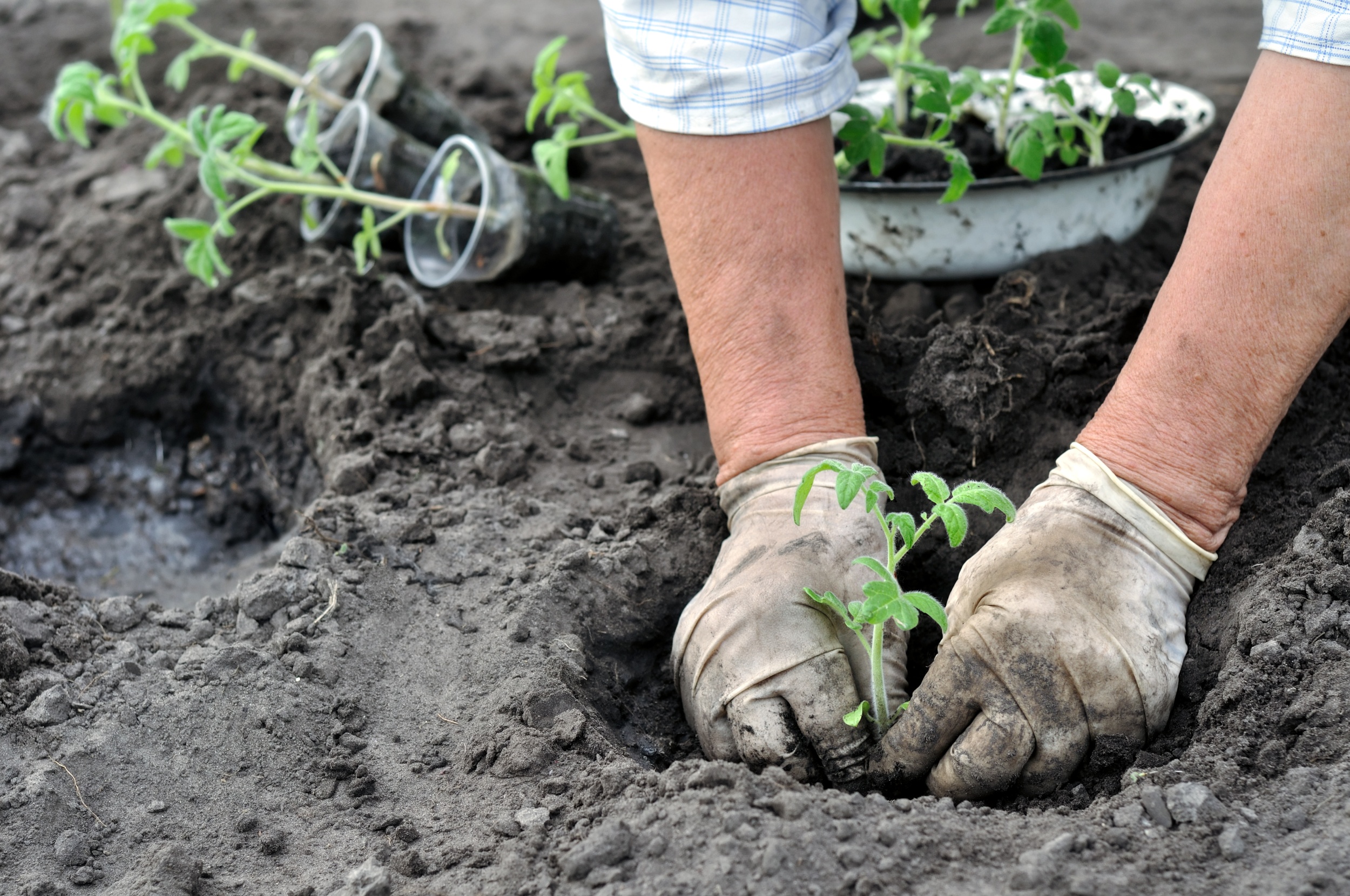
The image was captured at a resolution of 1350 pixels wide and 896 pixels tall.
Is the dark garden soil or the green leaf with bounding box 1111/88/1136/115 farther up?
the green leaf with bounding box 1111/88/1136/115

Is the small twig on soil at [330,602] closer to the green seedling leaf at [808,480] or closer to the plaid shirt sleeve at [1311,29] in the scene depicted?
the green seedling leaf at [808,480]

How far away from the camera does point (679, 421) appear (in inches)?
101

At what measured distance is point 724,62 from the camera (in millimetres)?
1875

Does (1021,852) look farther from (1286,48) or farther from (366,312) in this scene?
(366,312)

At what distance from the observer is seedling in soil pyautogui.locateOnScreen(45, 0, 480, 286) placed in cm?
258

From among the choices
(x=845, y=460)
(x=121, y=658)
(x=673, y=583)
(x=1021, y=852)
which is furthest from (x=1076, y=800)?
(x=121, y=658)

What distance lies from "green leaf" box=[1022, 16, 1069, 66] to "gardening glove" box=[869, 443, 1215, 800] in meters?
0.98

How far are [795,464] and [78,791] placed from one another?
4.08 ft

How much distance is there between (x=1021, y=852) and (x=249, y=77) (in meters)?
3.81

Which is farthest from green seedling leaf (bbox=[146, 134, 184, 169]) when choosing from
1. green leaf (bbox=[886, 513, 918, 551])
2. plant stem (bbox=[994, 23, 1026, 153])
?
green leaf (bbox=[886, 513, 918, 551])

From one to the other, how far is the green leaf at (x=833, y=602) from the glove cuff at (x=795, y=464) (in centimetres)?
25

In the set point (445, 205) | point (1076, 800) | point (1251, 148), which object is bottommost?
point (1076, 800)

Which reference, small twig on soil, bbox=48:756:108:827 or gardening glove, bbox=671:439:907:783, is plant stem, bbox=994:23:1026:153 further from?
small twig on soil, bbox=48:756:108:827

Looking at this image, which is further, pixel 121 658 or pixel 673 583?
pixel 673 583
